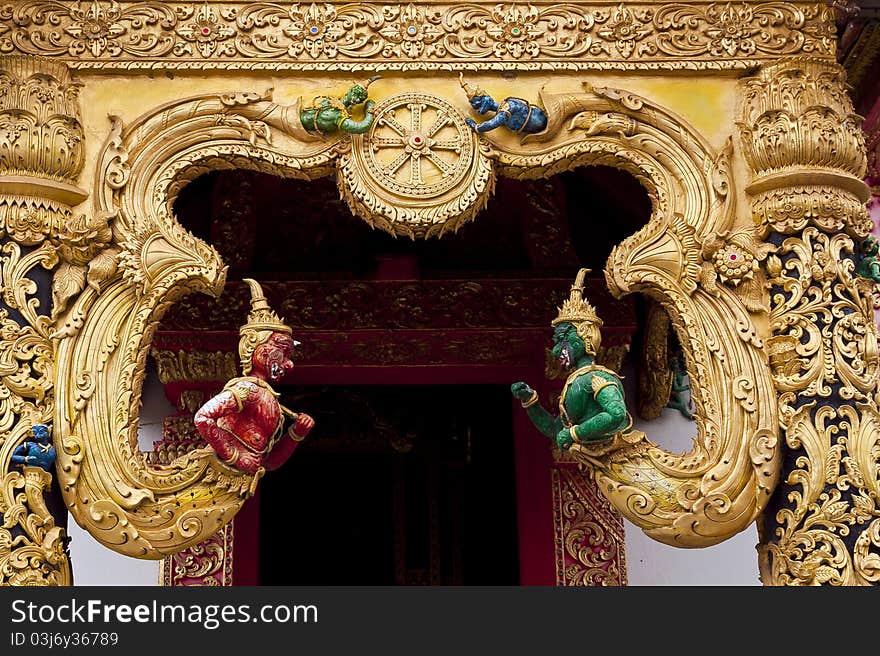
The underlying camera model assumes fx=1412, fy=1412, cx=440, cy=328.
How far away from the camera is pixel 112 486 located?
5617 mm

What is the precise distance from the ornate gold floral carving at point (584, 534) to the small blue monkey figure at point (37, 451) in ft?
10.2

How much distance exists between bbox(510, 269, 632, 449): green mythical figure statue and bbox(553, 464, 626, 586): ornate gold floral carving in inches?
71.7

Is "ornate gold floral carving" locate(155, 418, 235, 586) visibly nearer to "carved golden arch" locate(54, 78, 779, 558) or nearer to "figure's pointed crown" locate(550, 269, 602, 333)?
"carved golden arch" locate(54, 78, 779, 558)

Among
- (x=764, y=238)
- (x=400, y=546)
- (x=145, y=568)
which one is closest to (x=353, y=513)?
(x=400, y=546)

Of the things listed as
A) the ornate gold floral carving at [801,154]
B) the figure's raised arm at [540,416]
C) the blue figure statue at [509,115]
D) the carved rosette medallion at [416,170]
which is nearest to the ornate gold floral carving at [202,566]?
the figure's raised arm at [540,416]

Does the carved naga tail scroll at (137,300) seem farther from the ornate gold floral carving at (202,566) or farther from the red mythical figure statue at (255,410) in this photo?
the ornate gold floral carving at (202,566)

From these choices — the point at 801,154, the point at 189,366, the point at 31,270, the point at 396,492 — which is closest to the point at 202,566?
the point at 189,366

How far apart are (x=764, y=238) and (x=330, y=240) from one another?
2.82m

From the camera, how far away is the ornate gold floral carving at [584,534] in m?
7.65

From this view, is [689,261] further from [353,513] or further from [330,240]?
[353,513]

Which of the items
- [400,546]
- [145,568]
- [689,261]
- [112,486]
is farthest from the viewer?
[400,546]

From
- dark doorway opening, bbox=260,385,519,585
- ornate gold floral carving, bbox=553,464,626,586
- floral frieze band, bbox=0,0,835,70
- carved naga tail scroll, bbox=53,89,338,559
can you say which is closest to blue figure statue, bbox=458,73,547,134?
floral frieze band, bbox=0,0,835,70

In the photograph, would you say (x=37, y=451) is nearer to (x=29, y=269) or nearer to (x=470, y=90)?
(x=29, y=269)

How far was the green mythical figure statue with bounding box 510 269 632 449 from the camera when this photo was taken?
574 cm
